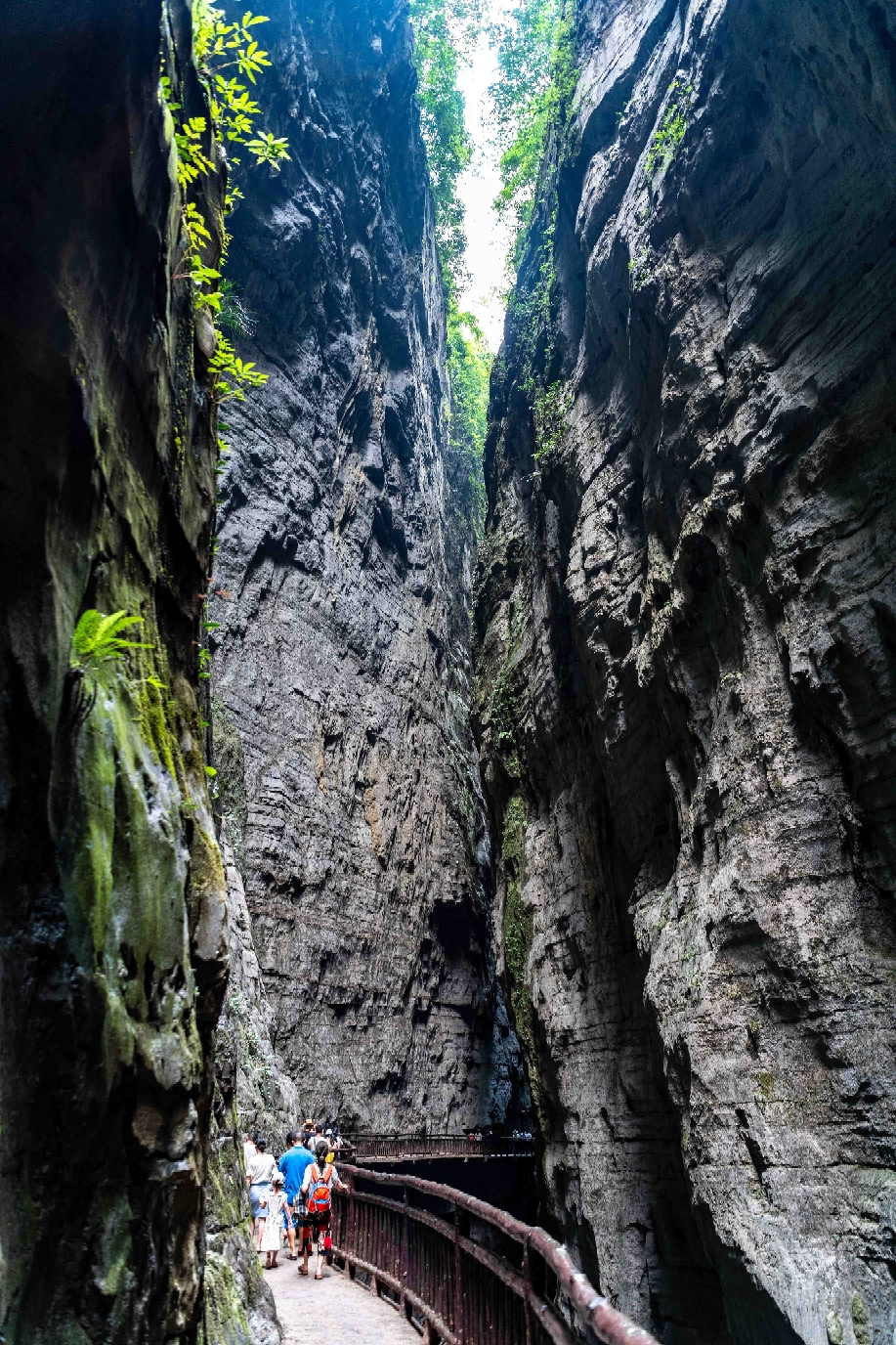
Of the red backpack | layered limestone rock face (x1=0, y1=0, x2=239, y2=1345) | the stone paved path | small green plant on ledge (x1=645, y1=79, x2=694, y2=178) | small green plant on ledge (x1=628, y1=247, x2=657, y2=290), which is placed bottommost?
the stone paved path

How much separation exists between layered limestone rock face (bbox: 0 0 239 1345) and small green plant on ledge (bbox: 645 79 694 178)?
24.9 feet

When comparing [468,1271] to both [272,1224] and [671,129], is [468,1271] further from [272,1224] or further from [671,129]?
[671,129]

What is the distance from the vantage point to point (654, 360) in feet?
36.2

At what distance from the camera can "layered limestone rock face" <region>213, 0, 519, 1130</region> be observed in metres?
19.3

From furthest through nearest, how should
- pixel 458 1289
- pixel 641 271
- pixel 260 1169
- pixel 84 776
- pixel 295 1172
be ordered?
pixel 641 271, pixel 260 1169, pixel 295 1172, pixel 458 1289, pixel 84 776

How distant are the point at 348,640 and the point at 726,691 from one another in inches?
595

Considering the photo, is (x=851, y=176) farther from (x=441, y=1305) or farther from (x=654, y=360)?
(x=441, y=1305)

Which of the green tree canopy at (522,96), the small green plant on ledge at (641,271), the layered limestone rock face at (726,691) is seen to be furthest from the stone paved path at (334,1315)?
the green tree canopy at (522,96)

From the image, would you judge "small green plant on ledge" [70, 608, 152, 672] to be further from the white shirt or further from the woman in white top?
the white shirt

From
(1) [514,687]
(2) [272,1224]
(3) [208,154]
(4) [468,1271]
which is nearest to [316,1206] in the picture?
(2) [272,1224]

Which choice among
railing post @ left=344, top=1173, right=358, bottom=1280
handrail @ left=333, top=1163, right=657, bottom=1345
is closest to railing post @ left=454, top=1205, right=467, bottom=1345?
handrail @ left=333, top=1163, right=657, bottom=1345

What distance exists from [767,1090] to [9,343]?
760cm

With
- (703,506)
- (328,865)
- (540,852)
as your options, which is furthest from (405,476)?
(703,506)

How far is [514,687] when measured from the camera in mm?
16703
